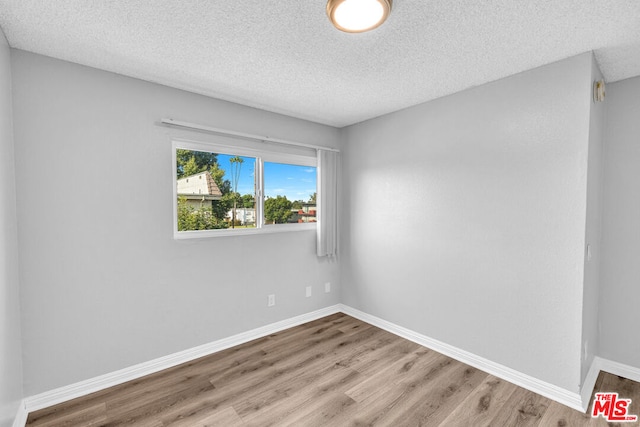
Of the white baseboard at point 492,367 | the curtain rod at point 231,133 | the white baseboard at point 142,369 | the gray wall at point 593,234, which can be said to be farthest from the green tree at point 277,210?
the gray wall at point 593,234

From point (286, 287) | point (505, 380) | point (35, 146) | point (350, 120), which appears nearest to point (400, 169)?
point (350, 120)

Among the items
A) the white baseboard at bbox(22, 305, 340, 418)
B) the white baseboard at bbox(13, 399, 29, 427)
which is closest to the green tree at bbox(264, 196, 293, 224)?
the white baseboard at bbox(22, 305, 340, 418)

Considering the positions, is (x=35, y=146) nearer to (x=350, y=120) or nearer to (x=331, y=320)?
(x=350, y=120)

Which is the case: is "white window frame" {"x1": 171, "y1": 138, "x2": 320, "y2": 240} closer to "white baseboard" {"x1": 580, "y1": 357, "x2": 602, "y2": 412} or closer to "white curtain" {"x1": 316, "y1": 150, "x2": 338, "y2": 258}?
"white curtain" {"x1": 316, "y1": 150, "x2": 338, "y2": 258}

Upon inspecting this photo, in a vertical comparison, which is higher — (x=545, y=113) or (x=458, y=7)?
A: (x=458, y=7)

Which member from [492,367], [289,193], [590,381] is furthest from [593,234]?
[289,193]

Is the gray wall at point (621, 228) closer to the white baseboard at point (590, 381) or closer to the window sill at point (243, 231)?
the white baseboard at point (590, 381)

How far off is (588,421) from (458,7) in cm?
264

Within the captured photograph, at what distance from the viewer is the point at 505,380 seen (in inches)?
90.5

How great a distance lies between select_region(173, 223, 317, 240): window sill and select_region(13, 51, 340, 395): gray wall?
6cm

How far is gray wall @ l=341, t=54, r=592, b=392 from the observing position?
2021mm

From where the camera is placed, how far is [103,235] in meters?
2.19

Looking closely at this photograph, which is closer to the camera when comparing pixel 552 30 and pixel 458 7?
pixel 458 7

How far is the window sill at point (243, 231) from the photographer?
2592 millimetres
